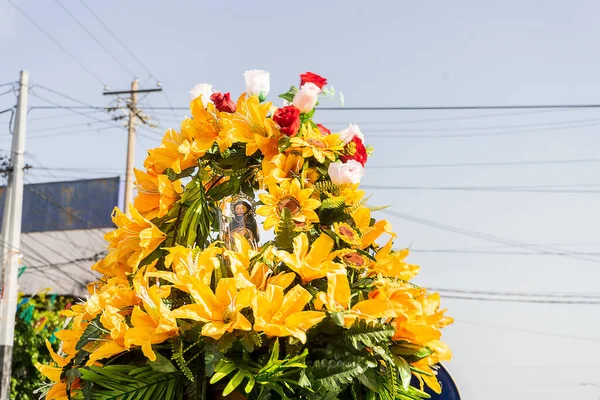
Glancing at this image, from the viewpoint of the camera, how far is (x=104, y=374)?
1.74m

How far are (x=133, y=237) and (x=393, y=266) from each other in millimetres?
734

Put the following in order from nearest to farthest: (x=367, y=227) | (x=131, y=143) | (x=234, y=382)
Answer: (x=234, y=382), (x=367, y=227), (x=131, y=143)

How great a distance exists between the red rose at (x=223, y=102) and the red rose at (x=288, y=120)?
7.2 inches

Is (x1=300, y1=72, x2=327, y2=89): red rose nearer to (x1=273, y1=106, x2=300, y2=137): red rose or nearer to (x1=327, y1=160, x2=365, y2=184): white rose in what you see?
(x1=273, y1=106, x2=300, y2=137): red rose

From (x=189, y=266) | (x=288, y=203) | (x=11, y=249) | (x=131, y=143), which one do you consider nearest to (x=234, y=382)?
(x=189, y=266)

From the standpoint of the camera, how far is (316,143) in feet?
6.70

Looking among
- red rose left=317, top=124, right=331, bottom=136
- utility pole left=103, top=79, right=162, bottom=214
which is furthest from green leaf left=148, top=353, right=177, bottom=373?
utility pole left=103, top=79, right=162, bottom=214

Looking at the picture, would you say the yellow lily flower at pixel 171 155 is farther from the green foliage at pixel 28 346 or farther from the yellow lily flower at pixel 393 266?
the green foliage at pixel 28 346

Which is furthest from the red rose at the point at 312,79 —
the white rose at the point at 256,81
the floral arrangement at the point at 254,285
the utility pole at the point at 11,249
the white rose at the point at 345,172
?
the utility pole at the point at 11,249

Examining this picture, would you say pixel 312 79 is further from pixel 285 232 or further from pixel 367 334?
pixel 367 334

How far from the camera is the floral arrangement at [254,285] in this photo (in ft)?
5.32

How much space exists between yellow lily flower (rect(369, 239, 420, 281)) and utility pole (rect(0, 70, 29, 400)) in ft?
36.8

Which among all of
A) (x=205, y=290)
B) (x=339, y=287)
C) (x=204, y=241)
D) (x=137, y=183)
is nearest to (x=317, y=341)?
(x=339, y=287)

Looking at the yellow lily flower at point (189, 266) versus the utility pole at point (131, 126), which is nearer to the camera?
the yellow lily flower at point (189, 266)
